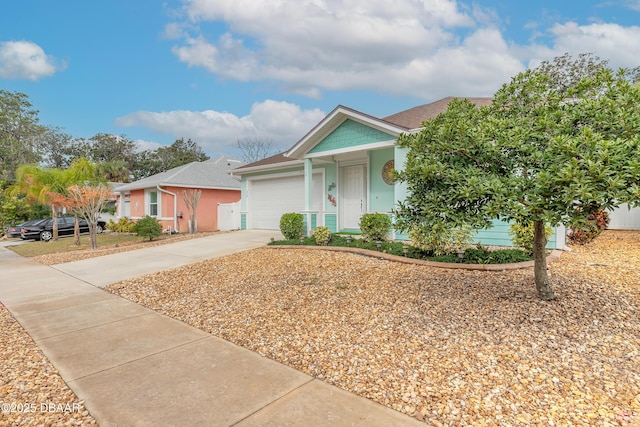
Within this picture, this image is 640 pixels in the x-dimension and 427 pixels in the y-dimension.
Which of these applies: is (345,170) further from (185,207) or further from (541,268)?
(185,207)

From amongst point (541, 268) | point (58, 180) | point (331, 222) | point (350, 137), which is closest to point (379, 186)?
point (350, 137)

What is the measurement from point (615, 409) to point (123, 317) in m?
5.52

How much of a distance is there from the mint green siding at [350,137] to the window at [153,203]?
1164 centimetres

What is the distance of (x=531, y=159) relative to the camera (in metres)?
3.48

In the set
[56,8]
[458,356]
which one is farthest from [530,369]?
[56,8]

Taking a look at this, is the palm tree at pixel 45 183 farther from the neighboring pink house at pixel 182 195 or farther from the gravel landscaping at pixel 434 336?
the gravel landscaping at pixel 434 336

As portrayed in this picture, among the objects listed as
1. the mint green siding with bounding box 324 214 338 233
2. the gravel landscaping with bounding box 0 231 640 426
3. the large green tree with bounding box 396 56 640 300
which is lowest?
the gravel landscaping with bounding box 0 231 640 426

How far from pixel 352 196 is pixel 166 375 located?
9325mm

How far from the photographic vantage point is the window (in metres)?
18.5

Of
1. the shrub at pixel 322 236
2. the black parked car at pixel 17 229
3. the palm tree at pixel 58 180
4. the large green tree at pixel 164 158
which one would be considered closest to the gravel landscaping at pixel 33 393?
the shrub at pixel 322 236

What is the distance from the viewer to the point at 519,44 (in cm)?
1509

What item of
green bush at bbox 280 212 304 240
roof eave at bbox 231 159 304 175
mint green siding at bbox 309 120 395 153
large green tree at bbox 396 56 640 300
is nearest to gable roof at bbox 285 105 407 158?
mint green siding at bbox 309 120 395 153

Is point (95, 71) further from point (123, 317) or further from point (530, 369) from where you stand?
point (530, 369)

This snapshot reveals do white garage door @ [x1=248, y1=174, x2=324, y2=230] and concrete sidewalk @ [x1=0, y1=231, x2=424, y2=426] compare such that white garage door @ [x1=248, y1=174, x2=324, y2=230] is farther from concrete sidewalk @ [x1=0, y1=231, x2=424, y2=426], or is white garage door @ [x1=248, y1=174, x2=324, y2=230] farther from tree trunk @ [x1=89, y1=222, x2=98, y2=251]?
concrete sidewalk @ [x1=0, y1=231, x2=424, y2=426]
